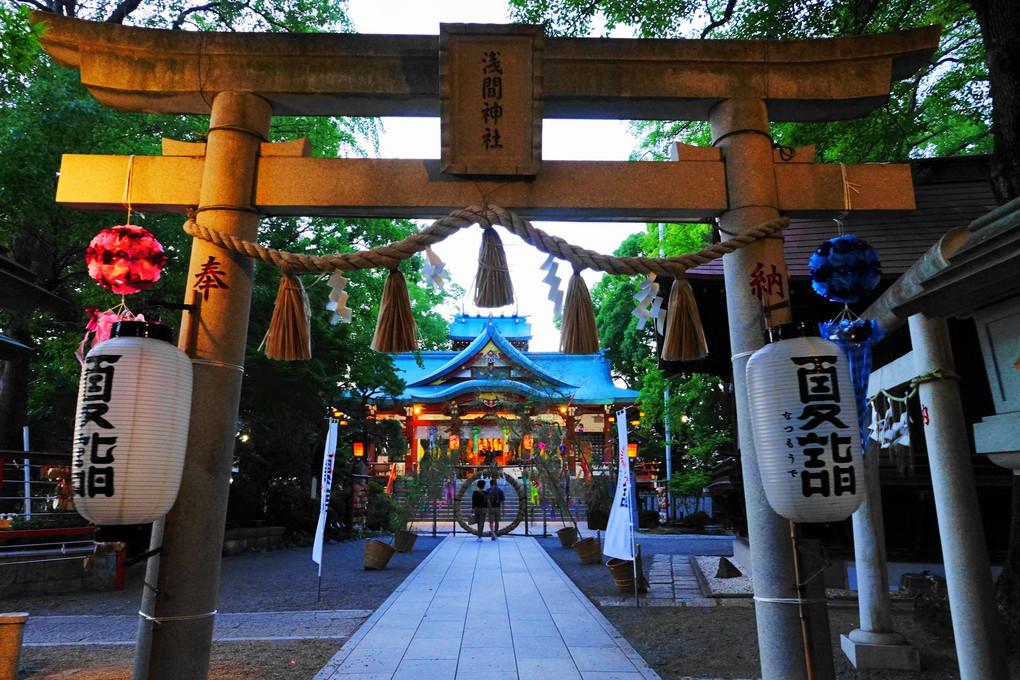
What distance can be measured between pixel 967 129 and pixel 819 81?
1350cm

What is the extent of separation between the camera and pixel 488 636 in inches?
263

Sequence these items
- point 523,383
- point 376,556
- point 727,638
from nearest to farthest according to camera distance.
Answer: point 727,638
point 376,556
point 523,383

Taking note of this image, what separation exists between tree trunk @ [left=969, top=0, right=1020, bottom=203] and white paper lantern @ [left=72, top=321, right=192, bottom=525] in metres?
6.94

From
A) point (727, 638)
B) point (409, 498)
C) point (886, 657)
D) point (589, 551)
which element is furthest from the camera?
point (409, 498)

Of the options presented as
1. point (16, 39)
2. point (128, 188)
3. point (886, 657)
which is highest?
point (16, 39)

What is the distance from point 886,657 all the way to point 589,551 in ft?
24.1

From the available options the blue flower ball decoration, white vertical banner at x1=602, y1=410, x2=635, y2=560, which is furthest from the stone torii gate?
white vertical banner at x1=602, y1=410, x2=635, y2=560

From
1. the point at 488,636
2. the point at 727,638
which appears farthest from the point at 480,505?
the point at 727,638

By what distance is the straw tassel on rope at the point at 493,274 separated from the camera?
407cm

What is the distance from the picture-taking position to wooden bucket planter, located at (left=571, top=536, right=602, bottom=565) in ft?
40.6

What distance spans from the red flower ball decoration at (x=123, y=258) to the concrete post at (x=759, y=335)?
3.55 m

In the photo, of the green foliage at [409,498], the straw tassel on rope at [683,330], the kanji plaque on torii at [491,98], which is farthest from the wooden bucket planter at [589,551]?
the kanji plaque on torii at [491,98]

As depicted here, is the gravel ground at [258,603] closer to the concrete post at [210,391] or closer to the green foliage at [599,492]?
the concrete post at [210,391]

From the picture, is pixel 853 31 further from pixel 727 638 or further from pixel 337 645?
pixel 337 645
